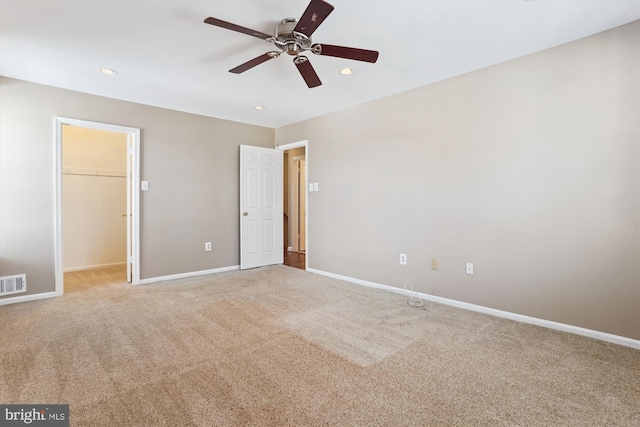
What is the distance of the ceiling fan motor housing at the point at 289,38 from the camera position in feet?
7.06

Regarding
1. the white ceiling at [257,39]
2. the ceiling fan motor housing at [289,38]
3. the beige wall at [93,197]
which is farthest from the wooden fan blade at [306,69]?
the beige wall at [93,197]

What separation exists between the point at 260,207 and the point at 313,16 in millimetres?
3739

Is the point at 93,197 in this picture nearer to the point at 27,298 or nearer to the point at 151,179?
the point at 151,179

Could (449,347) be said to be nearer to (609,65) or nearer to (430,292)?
(430,292)

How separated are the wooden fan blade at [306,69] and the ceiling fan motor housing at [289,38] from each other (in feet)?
0.30

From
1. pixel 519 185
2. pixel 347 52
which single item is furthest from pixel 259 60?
pixel 519 185

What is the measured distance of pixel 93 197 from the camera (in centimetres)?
526

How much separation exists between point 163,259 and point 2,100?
2.44 meters

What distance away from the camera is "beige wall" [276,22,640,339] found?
2350 mm

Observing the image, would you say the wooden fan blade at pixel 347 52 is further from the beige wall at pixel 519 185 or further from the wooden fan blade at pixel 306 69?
the beige wall at pixel 519 185

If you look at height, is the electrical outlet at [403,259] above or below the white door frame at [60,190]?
below

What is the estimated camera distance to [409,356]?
217cm

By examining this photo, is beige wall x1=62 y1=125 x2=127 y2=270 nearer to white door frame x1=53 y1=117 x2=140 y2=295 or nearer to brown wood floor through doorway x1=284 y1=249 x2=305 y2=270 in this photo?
white door frame x1=53 y1=117 x2=140 y2=295

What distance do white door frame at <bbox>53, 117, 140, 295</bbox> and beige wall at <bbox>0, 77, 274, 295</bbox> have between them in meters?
0.05
